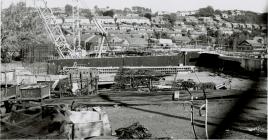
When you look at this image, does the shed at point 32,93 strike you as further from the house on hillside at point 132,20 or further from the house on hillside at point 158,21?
the house on hillside at point 158,21

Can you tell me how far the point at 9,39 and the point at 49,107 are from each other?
25.5 metres

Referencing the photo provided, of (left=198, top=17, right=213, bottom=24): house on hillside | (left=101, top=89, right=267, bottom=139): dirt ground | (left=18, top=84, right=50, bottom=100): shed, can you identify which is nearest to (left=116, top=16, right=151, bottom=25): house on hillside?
(left=198, top=17, right=213, bottom=24): house on hillside

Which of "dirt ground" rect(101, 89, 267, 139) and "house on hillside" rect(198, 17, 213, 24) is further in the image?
"house on hillside" rect(198, 17, 213, 24)

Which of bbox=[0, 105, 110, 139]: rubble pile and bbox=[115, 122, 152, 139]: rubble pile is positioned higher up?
bbox=[0, 105, 110, 139]: rubble pile

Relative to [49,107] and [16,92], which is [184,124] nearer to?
[49,107]

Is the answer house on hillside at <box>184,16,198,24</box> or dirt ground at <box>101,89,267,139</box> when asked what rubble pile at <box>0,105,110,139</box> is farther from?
house on hillside at <box>184,16,198,24</box>

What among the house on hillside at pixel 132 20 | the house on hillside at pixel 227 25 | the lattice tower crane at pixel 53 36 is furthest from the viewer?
the house on hillside at pixel 227 25

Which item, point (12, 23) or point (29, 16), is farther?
→ point (29, 16)

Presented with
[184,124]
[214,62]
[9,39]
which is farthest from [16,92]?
[214,62]

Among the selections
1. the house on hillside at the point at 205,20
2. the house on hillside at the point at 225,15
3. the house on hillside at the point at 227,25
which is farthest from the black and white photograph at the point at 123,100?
the house on hillside at the point at 225,15

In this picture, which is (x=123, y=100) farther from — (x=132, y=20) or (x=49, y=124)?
(x=132, y=20)

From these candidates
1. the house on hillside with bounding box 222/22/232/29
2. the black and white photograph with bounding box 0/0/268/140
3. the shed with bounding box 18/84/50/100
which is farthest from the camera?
the house on hillside with bounding box 222/22/232/29

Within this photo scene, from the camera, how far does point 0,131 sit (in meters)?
9.49

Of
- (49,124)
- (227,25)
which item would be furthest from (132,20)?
(49,124)
